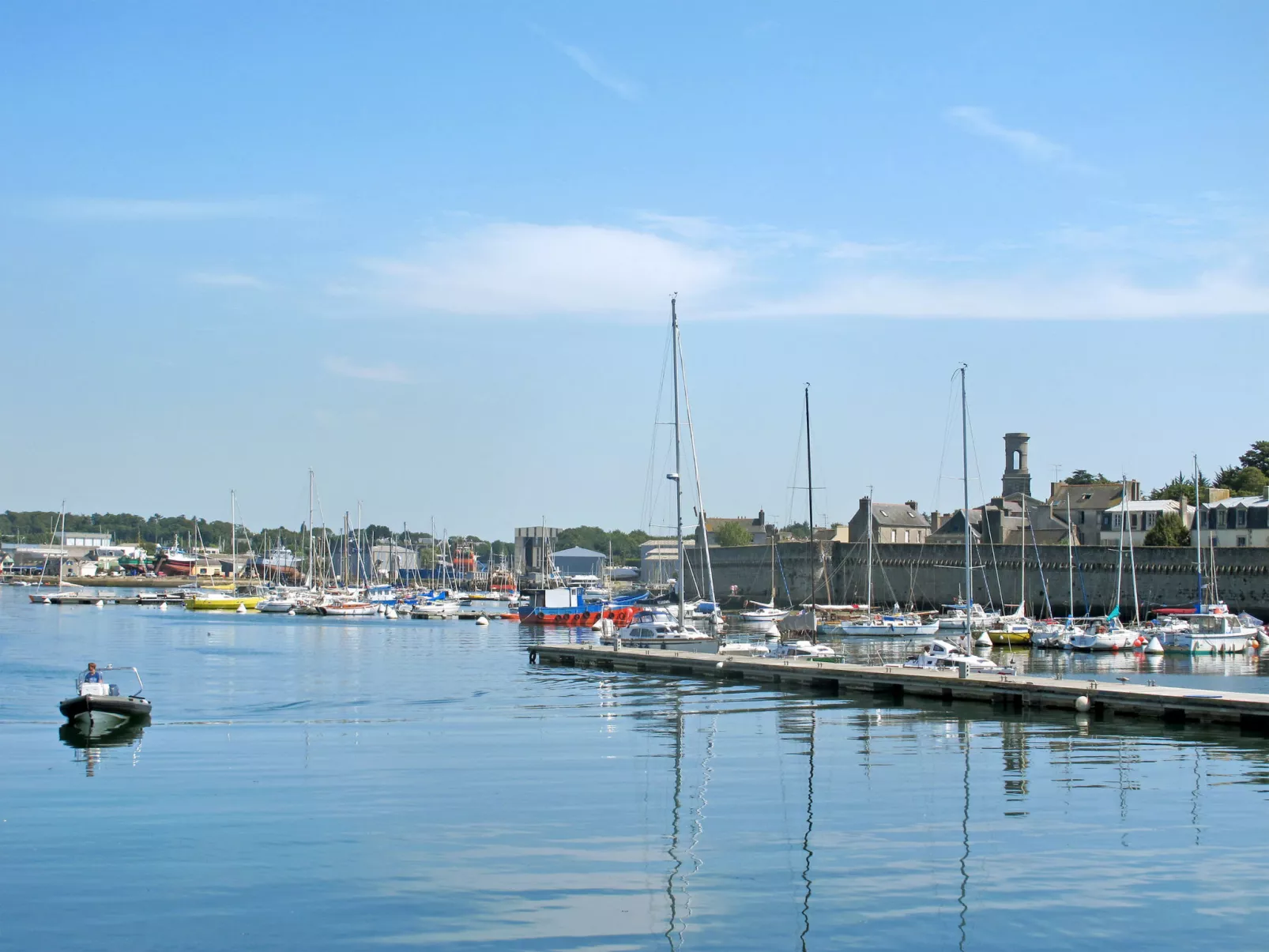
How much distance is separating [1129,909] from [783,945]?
4.87 meters

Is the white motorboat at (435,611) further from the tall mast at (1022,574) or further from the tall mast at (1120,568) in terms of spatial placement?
the tall mast at (1120,568)

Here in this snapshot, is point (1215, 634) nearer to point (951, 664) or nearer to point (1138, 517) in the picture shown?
point (951, 664)

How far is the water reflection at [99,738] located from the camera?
3114cm

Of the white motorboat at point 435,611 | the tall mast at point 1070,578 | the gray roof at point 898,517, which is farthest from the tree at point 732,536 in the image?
the tall mast at point 1070,578

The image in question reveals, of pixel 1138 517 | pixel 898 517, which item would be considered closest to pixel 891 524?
pixel 898 517

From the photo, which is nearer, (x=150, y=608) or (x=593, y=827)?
(x=593, y=827)

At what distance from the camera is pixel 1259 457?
132875 mm

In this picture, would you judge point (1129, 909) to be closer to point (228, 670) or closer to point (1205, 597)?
point (228, 670)

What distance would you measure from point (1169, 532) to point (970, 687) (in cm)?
6775

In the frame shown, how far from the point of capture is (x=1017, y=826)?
75.3 feet

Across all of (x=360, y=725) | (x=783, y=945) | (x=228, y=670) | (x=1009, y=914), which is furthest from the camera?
(x=228, y=670)

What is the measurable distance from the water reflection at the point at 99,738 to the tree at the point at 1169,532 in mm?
84623

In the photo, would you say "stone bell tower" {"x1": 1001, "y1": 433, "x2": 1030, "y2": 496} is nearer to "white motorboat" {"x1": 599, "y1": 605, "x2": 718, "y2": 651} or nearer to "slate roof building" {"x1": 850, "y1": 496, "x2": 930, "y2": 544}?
"slate roof building" {"x1": 850, "y1": 496, "x2": 930, "y2": 544}

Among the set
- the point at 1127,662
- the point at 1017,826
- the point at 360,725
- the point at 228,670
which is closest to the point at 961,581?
the point at 1127,662
